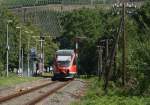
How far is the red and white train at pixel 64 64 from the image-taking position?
253 ft

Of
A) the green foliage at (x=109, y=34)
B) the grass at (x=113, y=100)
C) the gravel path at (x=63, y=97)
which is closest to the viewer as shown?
the grass at (x=113, y=100)

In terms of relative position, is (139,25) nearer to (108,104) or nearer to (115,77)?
(115,77)

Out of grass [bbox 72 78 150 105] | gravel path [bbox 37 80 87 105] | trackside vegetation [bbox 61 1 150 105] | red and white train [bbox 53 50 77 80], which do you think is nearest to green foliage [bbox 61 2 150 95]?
trackside vegetation [bbox 61 1 150 105]

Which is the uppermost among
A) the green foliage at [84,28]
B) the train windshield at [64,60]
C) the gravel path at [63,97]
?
the green foliage at [84,28]

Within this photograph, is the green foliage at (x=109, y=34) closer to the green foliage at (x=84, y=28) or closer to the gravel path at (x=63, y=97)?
the green foliage at (x=84, y=28)

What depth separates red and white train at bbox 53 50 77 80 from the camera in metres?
77.2

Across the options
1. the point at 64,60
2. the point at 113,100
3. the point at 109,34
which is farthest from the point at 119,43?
the point at 109,34

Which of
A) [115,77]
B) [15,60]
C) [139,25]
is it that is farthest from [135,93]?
[15,60]

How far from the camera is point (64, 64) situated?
253 feet

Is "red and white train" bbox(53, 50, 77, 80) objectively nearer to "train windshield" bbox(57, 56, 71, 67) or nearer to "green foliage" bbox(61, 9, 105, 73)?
"train windshield" bbox(57, 56, 71, 67)

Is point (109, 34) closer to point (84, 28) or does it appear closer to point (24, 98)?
point (84, 28)

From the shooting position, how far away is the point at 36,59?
134 m

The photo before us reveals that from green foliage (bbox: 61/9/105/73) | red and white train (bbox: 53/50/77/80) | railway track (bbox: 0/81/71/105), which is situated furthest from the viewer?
green foliage (bbox: 61/9/105/73)

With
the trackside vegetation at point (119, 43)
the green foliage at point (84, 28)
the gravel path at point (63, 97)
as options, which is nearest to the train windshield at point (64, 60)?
the trackside vegetation at point (119, 43)
